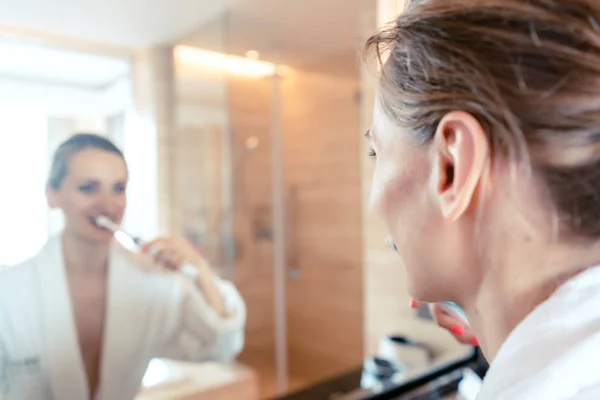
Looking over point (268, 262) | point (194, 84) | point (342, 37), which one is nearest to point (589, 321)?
point (194, 84)

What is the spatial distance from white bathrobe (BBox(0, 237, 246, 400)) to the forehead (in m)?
0.09

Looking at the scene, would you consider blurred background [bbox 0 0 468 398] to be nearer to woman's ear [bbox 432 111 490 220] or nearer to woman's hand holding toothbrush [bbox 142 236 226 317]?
woman's hand holding toothbrush [bbox 142 236 226 317]

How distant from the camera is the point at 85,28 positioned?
2.29 feet

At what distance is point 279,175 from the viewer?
225 centimetres

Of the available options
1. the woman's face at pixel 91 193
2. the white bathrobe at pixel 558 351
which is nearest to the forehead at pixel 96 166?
the woman's face at pixel 91 193

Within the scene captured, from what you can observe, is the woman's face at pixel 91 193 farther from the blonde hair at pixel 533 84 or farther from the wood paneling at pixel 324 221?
the wood paneling at pixel 324 221

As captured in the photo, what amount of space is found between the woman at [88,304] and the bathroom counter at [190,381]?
2 cm

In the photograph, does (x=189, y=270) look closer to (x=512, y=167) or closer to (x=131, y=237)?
(x=131, y=237)

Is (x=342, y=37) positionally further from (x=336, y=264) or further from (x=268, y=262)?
(x=336, y=264)

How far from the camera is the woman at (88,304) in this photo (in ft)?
1.99

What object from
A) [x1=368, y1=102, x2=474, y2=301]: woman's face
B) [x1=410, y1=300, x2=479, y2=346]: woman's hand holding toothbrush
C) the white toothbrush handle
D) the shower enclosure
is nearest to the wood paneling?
the shower enclosure

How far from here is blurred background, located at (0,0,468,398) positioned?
24.7 inches

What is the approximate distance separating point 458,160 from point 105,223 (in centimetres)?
50

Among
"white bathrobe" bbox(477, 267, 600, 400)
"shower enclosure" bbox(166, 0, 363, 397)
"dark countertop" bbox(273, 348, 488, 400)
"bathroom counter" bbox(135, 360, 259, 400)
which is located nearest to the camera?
"white bathrobe" bbox(477, 267, 600, 400)
